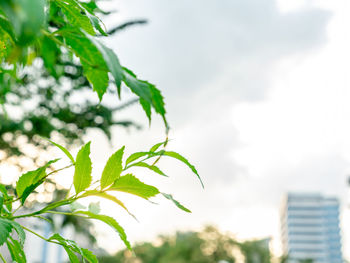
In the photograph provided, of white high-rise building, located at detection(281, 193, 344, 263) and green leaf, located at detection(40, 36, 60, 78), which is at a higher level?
white high-rise building, located at detection(281, 193, 344, 263)

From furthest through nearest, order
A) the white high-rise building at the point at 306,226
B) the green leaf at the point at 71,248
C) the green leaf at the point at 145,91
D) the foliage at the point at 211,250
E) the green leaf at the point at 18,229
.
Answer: the white high-rise building at the point at 306,226 → the foliage at the point at 211,250 → the green leaf at the point at 71,248 → the green leaf at the point at 18,229 → the green leaf at the point at 145,91

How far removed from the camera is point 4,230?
426 millimetres

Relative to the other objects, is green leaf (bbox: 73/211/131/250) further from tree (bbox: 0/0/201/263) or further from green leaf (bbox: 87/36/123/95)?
green leaf (bbox: 87/36/123/95)

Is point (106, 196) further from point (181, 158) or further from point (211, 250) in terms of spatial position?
point (211, 250)

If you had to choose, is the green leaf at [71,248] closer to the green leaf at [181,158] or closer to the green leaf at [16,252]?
the green leaf at [16,252]

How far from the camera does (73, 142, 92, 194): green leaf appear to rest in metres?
0.50

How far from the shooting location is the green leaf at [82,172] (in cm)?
50

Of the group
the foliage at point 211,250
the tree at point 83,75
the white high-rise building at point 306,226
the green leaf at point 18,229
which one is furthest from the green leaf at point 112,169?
the white high-rise building at point 306,226

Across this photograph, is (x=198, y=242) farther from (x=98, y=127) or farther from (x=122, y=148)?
(x=122, y=148)

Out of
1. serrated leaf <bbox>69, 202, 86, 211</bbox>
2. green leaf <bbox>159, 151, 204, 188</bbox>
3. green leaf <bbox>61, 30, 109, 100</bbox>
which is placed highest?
green leaf <bbox>61, 30, 109, 100</bbox>

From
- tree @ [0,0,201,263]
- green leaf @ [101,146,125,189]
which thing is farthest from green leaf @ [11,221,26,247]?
green leaf @ [101,146,125,189]

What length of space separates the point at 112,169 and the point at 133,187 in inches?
1.3

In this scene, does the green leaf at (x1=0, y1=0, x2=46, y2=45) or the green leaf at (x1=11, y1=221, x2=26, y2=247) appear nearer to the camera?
the green leaf at (x1=0, y1=0, x2=46, y2=45)

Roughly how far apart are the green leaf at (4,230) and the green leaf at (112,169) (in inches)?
4.4
